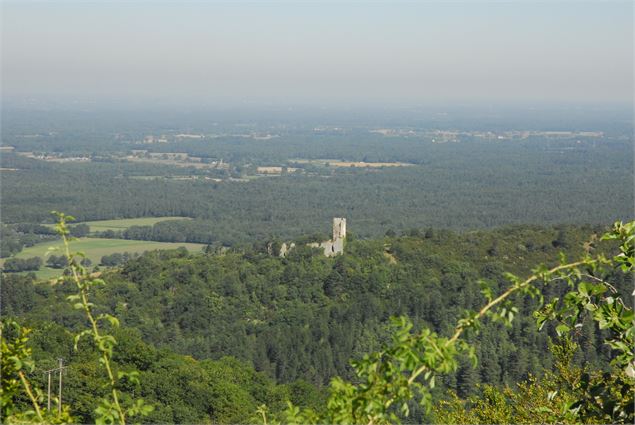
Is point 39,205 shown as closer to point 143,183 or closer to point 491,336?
point 143,183

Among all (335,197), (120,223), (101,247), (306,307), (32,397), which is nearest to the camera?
(32,397)

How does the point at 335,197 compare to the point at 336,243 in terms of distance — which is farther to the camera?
the point at 335,197

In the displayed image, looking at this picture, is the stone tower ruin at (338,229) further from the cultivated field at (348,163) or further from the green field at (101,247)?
the cultivated field at (348,163)

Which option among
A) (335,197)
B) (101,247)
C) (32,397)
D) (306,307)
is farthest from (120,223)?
(32,397)

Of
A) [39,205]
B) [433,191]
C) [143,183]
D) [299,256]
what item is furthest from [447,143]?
[299,256]

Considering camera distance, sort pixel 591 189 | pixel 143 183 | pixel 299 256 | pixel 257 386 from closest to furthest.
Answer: pixel 257 386 → pixel 299 256 → pixel 591 189 → pixel 143 183

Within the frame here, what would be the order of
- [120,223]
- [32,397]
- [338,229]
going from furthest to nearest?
[120,223] → [338,229] → [32,397]

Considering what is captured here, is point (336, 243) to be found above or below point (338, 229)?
below

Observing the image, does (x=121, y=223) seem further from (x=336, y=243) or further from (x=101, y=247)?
(x=336, y=243)
